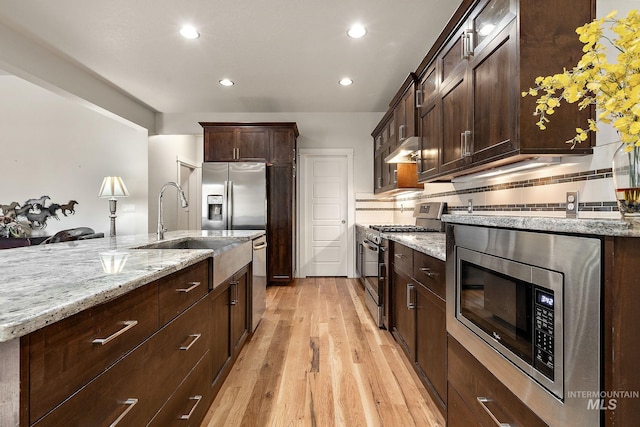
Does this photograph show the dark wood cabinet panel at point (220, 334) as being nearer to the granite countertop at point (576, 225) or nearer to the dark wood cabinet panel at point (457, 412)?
the dark wood cabinet panel at point (457, 412)

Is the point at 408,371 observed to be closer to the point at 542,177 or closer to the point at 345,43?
the point at 542,177

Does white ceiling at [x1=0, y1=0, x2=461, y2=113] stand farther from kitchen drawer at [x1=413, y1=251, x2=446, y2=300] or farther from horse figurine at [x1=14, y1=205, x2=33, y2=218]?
horse figurine at [x1=14, y1=205, x2=33, y2=218]

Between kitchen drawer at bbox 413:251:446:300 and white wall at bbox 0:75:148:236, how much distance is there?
4530mm

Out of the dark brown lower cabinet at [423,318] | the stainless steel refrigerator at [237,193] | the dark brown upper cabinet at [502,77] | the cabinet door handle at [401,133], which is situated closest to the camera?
the dark brown upper cabinet at [502,77]

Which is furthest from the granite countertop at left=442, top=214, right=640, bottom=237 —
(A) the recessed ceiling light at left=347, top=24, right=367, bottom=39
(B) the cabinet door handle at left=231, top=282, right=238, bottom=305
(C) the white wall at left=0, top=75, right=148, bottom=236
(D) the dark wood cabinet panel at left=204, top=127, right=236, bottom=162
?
(C) the white wall at left=0, top=75, right=148, bottom=236

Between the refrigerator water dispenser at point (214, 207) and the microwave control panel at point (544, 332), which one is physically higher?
the refrigerator water dispenser at point (214, 207)

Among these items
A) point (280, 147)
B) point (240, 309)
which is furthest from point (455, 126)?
point (280, 147)

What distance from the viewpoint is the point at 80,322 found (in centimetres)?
71

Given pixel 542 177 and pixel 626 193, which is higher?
pixel 542 177

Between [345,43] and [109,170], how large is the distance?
429 cm

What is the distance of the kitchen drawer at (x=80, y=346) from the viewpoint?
60 cm

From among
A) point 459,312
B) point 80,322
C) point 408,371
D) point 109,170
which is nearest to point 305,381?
point 408,371

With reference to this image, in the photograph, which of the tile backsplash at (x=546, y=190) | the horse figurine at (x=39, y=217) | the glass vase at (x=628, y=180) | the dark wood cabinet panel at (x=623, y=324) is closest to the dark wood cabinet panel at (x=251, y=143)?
the tile backsplash at (x=546, y=190)

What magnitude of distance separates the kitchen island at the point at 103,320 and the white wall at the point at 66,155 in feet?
12.8
